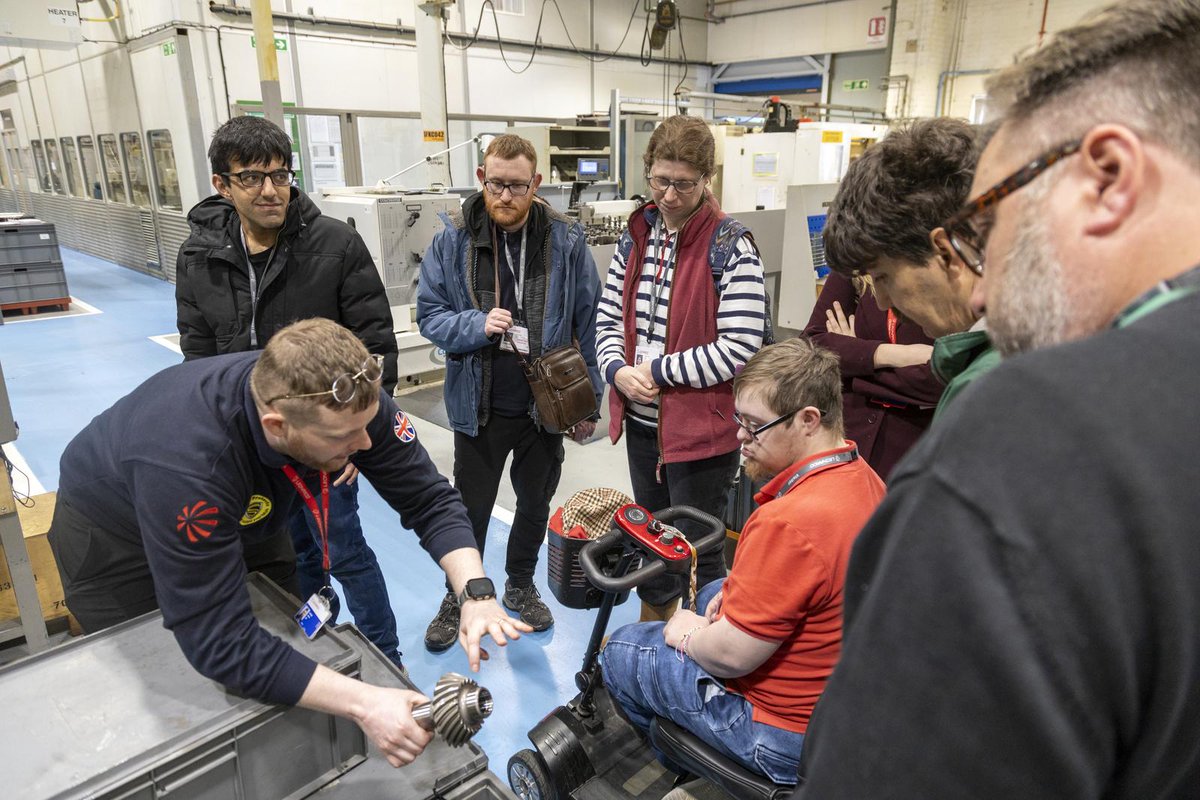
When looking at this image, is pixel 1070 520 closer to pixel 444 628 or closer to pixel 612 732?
pixel 612 732

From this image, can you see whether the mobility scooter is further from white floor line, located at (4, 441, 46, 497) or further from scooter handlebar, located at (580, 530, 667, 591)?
white floor line, located at (4, 441, 46, 497)

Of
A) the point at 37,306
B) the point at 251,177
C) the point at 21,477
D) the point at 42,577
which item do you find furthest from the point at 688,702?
the point at 37,306

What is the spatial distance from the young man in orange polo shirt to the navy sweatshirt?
0.52 meters

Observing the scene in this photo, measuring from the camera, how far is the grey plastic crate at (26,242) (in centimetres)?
639

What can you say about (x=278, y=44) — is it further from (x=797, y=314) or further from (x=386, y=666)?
(x=386, y=666)

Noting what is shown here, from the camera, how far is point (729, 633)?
4.21 ft

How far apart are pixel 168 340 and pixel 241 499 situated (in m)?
5.64

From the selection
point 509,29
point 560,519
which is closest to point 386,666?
point 560,519

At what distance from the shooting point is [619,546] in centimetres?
159

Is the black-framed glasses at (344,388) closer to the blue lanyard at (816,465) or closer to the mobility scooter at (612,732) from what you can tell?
the mobility scooter at (612,732)

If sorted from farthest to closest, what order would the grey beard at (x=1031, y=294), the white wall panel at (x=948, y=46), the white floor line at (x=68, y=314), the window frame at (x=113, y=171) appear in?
1. the white wall panel at (x=948, y=46)
2. the window frame at (x=113, y=171)
3. the white floor line at (x=68, y=314)
4. the grey beard at (x=1031, y=294)

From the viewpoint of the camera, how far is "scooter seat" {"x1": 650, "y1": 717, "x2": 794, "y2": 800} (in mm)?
1205

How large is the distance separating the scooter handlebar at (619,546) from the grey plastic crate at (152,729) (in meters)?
0.46

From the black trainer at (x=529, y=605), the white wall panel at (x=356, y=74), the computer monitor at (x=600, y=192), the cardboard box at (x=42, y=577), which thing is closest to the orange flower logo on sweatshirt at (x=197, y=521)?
the black trainer at (x=529, y=605)
